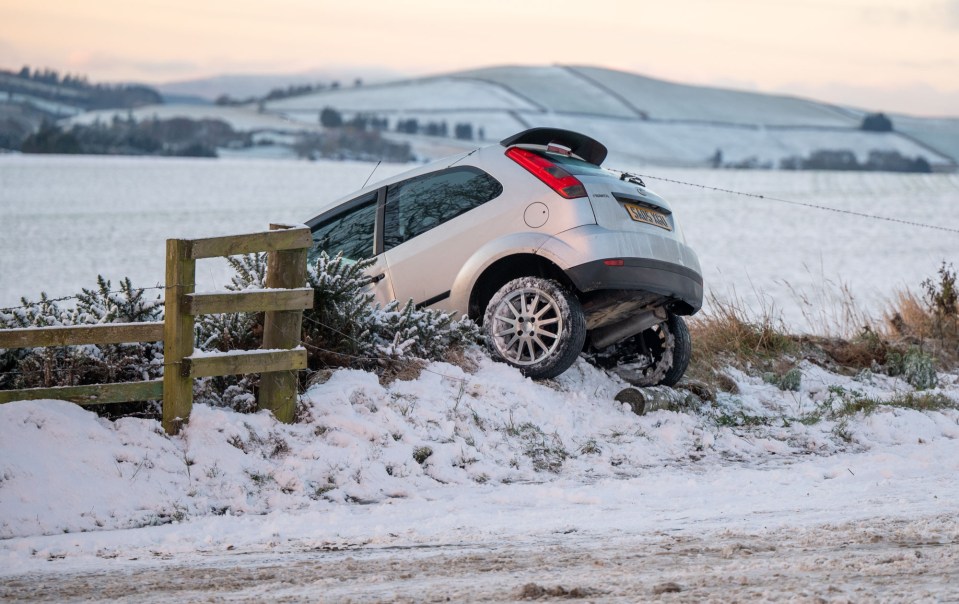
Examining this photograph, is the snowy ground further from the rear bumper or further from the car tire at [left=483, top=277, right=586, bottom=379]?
the rear bumper

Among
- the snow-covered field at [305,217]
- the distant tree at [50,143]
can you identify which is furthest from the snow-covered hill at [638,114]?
the distant tree at [50,143]

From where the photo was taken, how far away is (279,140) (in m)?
109

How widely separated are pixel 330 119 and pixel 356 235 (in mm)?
106197

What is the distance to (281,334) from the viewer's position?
267 inches

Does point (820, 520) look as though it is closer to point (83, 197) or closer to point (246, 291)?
point (246, 291)

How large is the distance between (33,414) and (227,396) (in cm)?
118

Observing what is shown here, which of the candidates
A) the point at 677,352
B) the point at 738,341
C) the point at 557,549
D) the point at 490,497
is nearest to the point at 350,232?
the point at 677,352

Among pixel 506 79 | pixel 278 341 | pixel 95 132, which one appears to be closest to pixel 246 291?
pixel 278 341

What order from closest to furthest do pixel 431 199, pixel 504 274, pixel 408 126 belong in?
pixel 504 274
pixel 431 199
pixel 408 126

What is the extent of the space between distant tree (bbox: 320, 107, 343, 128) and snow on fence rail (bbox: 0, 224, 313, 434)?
349ft

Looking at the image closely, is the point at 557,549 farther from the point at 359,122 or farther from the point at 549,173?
the point at 359,122

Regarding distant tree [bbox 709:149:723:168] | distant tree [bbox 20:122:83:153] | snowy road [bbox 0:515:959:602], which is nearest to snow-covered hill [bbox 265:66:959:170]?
distant tree [bbox 709:149:723:168]

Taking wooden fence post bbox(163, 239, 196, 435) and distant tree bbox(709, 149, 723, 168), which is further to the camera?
distant tree bbox(709, 149, 723, 168)

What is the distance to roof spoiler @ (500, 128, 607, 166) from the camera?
855cm
